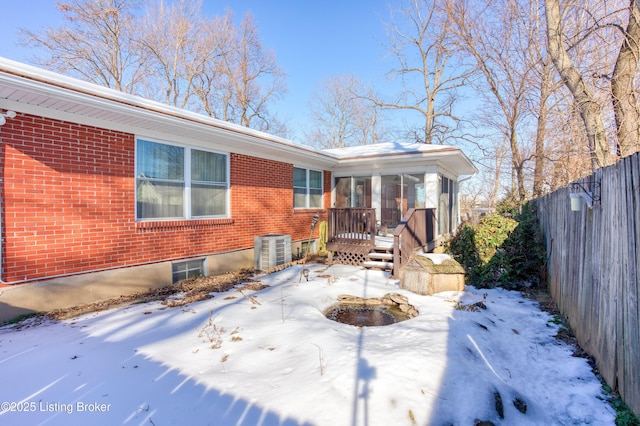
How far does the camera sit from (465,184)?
2472cm

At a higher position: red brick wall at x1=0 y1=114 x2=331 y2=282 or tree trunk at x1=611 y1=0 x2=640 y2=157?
tree trunk at x1=611 y1=0 x2=640 y2=157

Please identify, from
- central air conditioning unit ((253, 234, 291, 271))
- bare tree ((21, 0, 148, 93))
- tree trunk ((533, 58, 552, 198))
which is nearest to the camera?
central air conditioning unit ((253, 234, 291, 271))

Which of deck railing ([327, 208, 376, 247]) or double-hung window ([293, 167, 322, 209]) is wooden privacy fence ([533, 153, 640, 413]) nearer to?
deck railing ([327, 208, 376, 247])

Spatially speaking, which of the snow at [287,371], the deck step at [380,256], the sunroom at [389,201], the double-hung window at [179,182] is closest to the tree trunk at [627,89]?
the sunroom at [389,201]

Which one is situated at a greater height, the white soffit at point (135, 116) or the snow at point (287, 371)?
the white soffit at point (135, 116)

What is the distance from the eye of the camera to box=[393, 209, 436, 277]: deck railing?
6.72 meters

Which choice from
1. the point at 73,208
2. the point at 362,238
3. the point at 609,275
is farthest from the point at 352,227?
the point at 73,208

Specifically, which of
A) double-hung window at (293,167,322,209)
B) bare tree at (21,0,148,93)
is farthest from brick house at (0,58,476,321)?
bare tree at (21,0,148,93)

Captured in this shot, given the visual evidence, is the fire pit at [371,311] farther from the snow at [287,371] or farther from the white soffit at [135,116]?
the white soffit at [135,116]

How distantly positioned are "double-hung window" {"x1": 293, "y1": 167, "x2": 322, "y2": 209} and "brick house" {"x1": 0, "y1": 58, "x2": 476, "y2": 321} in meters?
0.79

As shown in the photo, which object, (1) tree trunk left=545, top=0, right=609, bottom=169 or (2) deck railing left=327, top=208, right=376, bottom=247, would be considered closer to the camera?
(1) tree trunk left=545, top=0, right=609, bottom=169

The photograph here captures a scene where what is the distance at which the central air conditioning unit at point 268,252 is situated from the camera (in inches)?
296

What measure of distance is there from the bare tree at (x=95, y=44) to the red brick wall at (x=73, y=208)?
49.6ft

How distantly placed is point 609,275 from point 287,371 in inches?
119
